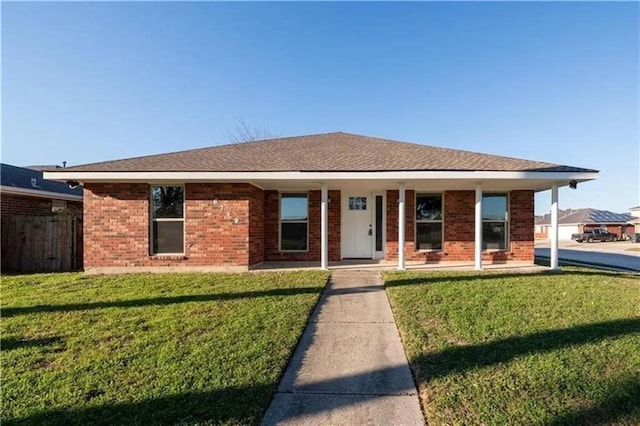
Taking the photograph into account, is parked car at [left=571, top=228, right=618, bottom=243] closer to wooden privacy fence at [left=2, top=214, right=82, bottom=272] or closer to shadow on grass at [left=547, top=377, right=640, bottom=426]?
shadow on grass at [left=547, top=377, right=640, bottom=426]

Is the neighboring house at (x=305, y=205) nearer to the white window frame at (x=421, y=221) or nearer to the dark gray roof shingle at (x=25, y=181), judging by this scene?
the white window frame at (x=421, y=221)

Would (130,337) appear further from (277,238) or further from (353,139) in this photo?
(353,139)

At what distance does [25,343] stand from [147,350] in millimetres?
1663

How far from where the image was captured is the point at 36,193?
42.1 ft

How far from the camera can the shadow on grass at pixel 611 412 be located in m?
2.98

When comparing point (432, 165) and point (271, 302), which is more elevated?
point (432, 165)

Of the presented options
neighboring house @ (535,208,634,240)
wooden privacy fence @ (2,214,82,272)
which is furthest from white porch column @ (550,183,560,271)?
neighboring house @ (535,208,634,240)

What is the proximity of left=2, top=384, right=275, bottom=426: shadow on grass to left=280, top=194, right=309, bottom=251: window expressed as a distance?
27.6 ft

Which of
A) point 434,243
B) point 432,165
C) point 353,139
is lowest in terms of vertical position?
point 434,243

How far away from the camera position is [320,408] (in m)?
3.32

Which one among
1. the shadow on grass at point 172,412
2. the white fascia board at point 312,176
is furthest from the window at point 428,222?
the shadow on grass at point 172,412

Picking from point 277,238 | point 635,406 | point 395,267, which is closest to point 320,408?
point 635,406

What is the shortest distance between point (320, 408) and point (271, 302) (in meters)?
3.28

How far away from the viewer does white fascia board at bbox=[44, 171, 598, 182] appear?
9.24 metres
